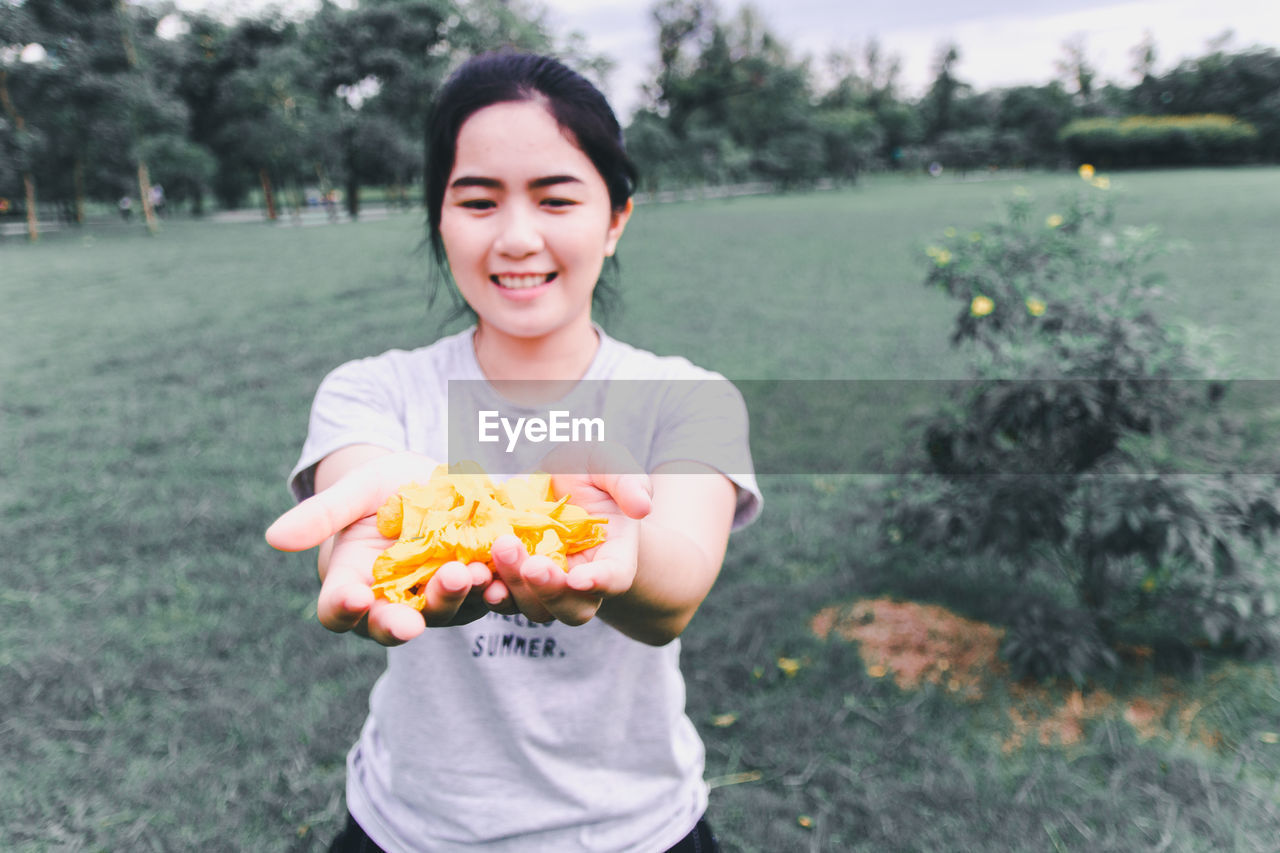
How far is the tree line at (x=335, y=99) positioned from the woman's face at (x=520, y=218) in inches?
232

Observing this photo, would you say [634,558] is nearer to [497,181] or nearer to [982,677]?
[497,181]

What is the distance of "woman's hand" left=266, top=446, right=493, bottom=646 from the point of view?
84 cm

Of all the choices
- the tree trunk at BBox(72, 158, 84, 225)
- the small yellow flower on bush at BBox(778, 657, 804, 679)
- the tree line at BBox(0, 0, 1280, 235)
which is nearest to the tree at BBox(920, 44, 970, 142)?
the tree line at BBox(0, 0, 1280, 235)

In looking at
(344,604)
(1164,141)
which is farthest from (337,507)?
(1164,141)

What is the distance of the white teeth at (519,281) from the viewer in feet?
4.43

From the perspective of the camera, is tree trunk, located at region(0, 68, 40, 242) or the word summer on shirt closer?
the word summer on shirt

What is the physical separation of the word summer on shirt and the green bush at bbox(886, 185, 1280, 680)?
2.02m

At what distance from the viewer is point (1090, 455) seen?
2793 mm

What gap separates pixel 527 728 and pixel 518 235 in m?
0.78

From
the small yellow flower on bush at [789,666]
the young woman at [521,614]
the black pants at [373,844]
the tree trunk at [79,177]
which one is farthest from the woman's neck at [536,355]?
the tree trunk at [79,177]

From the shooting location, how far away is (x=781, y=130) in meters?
41.0

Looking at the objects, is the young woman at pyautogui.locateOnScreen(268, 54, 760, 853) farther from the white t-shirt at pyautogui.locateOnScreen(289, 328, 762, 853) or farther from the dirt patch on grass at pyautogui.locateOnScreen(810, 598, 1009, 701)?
the dirt patch on grass at pyautogui.locateOnScreen(810, 598, 1009, 701)

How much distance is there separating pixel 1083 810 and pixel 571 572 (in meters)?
2.38

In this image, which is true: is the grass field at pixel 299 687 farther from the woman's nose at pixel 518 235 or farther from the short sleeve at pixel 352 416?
the woman's nose at pixel 518 235
